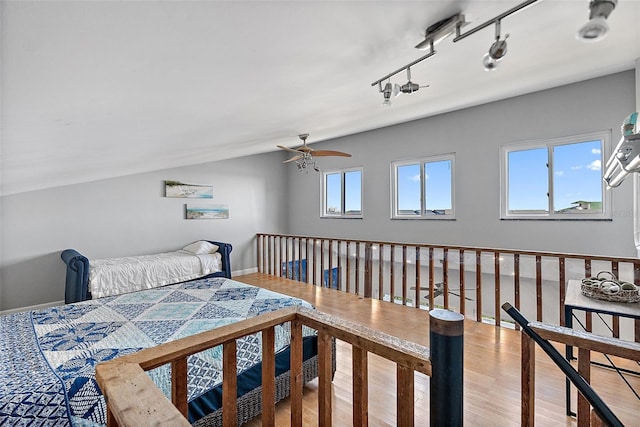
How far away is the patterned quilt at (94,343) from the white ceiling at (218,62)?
3.98 ft

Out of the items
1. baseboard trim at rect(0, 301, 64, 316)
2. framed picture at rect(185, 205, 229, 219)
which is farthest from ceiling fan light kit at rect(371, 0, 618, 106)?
baseboard trim at rect(0, 301, 64, 316)

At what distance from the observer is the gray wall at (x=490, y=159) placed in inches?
130

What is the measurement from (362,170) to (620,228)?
368 centimetres

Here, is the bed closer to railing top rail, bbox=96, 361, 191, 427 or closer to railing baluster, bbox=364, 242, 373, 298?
railing baluster, bbox=364, 242, 373, 298

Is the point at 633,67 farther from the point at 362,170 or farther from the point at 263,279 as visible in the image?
the point at 263,279

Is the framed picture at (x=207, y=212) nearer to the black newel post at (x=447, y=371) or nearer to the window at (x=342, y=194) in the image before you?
the window at (x=342, y=194)

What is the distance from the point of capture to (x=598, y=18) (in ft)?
3.21

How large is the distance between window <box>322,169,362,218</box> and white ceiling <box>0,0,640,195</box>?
3026 millimetres

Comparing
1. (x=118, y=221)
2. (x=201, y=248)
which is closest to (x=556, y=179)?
(x=201, y=248)

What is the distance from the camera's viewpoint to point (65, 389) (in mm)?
1287

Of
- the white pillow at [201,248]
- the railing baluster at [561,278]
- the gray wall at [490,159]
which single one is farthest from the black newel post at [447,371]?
the white pillow at [201,248]

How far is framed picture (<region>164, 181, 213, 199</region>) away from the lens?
5.19m

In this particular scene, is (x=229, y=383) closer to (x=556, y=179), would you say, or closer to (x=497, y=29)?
(x=497, y=29)

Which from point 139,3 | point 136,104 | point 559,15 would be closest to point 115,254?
point 136,104
